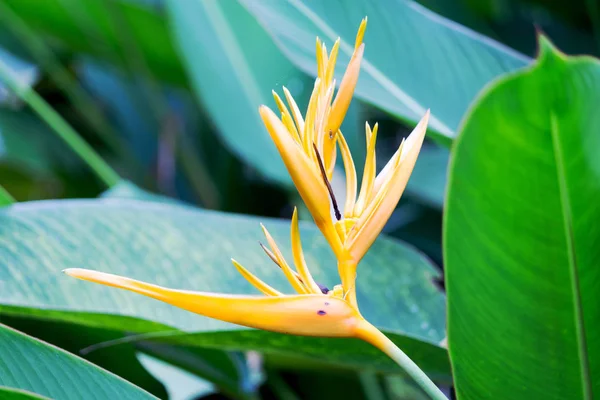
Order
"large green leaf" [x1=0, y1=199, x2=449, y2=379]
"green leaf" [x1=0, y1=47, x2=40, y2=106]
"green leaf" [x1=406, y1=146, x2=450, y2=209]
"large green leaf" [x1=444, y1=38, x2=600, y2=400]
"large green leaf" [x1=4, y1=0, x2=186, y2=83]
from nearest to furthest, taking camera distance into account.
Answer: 1. "large green leaf" [x1=444, y1=38, x2=600, y2=400]
2. "large green leaf" [x1=0, y1=199, x2=449, y2=379]
3. "green leaf" [x1=406, y1=146, x2=450, y2=209]
4. "large green leaf" [x1=4, y1=0, x2=186, y2=83]
5. "green leaf" [x1=0, y1=47, x2=40, y2=106]

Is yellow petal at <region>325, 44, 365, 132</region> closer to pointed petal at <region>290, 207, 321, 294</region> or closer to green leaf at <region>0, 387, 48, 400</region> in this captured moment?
pointed petal at <region>290, 207, 321, 294</region>

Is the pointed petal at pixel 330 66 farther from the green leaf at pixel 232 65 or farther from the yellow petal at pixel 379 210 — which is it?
the green leaf at pixel 232 65

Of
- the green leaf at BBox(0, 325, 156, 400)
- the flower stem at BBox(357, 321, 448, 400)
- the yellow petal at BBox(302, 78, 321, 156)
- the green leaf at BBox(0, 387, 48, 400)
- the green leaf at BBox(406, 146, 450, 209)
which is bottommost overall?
the green leaf at BBox(406, 146, 450, 209)

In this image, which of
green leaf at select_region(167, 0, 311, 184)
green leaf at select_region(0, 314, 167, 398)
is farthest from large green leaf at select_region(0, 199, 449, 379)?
green leaf at select_region(167, 0, 311, 184)

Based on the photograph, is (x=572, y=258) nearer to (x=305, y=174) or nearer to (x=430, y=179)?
(x=305, y=174)

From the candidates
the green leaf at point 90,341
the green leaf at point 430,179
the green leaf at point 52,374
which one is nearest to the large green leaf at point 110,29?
the green leaf at point 430,179

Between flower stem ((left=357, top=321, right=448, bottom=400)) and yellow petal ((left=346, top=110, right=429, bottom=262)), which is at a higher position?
yellow petal ((left=346, top=110, right=429, bottom=262))
